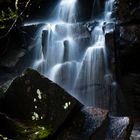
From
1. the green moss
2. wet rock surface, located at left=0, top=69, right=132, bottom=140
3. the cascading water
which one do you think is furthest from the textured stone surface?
the cascading water

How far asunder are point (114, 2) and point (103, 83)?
13.3 feet

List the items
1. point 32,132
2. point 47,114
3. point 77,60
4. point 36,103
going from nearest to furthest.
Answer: point 32,132 < point 47,114 < point 36,103 < point 77,60

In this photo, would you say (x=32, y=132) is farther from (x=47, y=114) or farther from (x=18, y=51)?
(x=18, y=51)

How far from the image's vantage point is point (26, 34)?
44.9 ft

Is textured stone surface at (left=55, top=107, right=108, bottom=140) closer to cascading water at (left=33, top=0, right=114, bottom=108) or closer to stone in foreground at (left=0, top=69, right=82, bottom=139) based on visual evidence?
stone in foreground at (left=0, top=69, right=82, bottom=139)

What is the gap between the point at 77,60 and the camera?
1247 cm

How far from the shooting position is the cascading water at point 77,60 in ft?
37.7

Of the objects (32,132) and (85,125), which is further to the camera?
(85,125)

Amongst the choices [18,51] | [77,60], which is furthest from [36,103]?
[18,51]

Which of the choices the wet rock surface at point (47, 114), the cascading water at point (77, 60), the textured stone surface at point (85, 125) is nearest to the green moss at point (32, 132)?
the wet rock surface at point (47, 114)

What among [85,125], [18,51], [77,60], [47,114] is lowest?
[85,125]

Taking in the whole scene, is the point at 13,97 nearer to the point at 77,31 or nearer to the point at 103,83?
the point at 103,83

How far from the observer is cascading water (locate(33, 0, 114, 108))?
11492mm

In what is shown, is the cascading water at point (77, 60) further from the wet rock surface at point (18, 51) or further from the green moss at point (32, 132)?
the green moss at point (32, 132)
